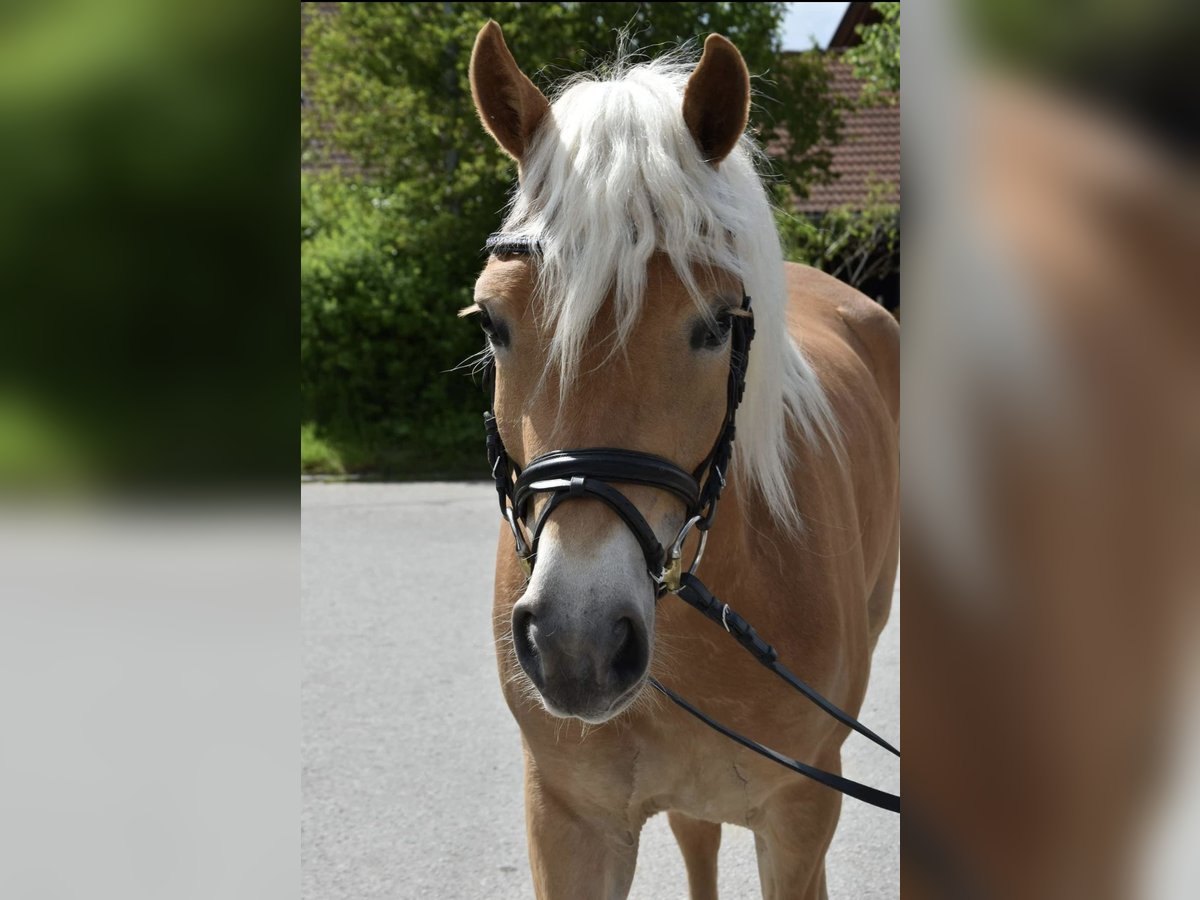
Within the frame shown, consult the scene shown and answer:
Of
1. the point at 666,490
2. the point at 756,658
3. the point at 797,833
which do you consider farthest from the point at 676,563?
the point at 797,833

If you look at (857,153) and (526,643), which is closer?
(526,643)

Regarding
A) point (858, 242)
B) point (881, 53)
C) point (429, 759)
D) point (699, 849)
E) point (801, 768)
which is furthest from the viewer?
point (858, 242)

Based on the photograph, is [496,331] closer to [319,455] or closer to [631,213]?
[631,213]

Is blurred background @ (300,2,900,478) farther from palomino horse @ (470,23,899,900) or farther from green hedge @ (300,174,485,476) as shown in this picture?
palomino horse @ (470,23,899,900)

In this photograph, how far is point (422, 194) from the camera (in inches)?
480

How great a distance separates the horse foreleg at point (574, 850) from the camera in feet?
7.16

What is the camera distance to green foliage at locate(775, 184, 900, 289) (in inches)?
503

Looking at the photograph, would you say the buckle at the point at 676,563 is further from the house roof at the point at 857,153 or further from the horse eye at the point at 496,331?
the house roof at the point at 857,153

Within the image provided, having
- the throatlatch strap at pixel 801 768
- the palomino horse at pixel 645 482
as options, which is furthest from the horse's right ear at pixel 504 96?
the throatlatch strap at pixel 801 768

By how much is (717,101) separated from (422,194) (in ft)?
35.7
